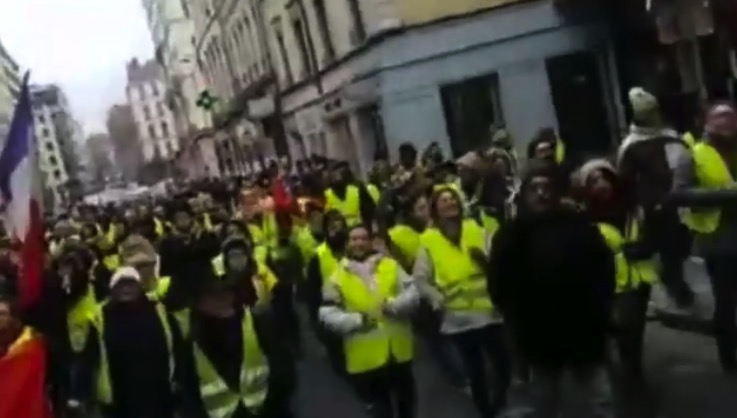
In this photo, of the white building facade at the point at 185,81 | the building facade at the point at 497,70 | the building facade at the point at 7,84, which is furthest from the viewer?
the building facade at the point at 7,84

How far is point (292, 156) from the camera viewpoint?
49.8 m

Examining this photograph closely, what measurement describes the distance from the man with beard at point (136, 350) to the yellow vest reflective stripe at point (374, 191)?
8175mm

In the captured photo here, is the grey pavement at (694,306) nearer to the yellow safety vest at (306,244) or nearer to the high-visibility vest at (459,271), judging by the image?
the high-visibility vest at (459,271)

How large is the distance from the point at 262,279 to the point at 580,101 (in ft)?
63.1

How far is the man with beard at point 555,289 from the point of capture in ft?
24.9

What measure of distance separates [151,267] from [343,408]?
2694 millimetres

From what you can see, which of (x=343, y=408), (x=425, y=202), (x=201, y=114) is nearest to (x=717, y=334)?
(x=425, y=202)

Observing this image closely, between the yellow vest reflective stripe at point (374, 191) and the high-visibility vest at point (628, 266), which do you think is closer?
the high-visibility vest at point (628, 266)

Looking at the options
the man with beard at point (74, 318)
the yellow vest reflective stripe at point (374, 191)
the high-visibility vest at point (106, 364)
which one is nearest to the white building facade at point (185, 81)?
the yellow vest reflective stripe at point (374, 191)

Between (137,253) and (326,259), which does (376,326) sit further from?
(326,259)

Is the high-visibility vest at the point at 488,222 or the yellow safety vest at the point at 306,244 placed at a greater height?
the high-visibility vest at the point at 488,222

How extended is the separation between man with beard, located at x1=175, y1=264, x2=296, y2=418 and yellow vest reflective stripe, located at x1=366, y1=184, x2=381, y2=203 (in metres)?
9.16

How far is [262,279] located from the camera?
11.6 m

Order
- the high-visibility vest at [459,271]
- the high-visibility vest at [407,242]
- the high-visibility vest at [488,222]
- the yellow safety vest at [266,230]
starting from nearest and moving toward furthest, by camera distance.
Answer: the high-visibility vest at [459,271] < the high-visibility vest at [488,222] < the high-visibility vest at [407,242] < the yellow safety vest at [266,230]
